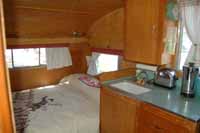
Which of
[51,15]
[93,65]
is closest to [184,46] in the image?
[93,65]

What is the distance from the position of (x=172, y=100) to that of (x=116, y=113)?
639 millimetres

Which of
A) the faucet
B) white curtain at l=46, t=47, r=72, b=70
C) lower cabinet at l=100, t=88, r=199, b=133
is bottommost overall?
lower cabinet at l=100, t=88, r=199, b=133

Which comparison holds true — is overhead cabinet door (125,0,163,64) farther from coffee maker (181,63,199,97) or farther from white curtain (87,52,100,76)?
white curtain (87,52,100,76)

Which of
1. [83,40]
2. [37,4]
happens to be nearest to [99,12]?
[83,40]

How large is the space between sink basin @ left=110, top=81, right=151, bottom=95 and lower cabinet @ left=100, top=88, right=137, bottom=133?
0.15 m

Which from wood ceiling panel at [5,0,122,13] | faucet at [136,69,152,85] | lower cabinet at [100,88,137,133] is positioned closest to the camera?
lower cabinet at [100,88,137,133]

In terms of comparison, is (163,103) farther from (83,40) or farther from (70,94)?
(83,40)

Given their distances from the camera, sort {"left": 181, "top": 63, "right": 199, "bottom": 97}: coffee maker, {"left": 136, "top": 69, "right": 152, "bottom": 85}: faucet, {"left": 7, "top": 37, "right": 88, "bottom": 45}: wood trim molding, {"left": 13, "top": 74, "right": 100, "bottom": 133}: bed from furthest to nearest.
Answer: {"left": 7, "top": 37, "right": 88, "bottom": 45}: wood trim molding < {"left": 136, "top": 69, "right": 152, "bottom": 85}: faucet < {"left": 13, "top": 74, "right": 100, "bottom": 133}: bed < {"left": 181, "top": 63, "right": 199, "bottom": 97}: coffee maker

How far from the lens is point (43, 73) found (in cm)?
360

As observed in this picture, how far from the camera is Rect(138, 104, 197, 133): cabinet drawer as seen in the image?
1.37m

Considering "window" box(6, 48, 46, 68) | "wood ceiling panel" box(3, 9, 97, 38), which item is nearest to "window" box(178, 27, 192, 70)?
"wood ceiling panel" box(3, 9, 97, 38)

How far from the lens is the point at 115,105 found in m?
2.02

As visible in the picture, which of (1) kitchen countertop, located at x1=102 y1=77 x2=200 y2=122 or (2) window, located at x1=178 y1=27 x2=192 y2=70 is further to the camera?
(2) window, located at x1=178 y1=27 x2=192 y2=70

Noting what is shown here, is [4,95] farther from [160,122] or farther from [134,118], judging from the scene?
[134,118]
